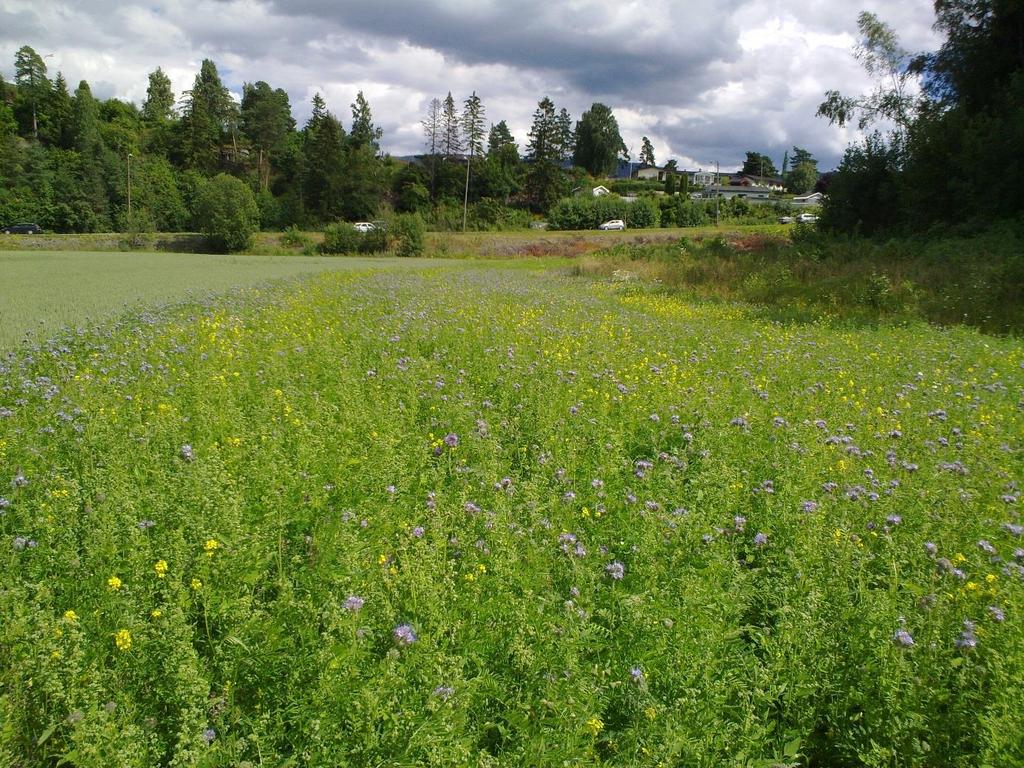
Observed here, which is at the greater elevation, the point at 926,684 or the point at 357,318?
the point at 357,318

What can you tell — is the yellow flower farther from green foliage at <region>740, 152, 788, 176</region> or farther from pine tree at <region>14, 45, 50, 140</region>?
green foliage at <region>740, 152, 788, 176</region>

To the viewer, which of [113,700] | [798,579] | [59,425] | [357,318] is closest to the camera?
[113,700]

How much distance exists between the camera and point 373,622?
8.95ft

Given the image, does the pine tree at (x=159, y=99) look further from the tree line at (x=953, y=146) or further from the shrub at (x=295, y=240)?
the tree line at (x=953, y=146)

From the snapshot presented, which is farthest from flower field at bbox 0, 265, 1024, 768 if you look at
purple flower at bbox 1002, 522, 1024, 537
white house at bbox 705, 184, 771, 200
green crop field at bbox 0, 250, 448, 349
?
white house at bbox 705, 184, 771, 200

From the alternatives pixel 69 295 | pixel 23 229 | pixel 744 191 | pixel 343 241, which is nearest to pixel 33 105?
pixel 23 229

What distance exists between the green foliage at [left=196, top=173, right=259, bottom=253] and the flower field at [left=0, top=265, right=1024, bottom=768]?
57.2 meters

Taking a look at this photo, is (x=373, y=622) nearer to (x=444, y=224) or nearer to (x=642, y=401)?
(x=642, y=401)

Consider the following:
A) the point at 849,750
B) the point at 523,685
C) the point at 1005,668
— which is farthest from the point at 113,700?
the point at 1005,668

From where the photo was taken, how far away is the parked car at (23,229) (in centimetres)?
6238

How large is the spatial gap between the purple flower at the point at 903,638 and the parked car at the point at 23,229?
8182 centimetres

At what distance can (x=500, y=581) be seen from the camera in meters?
2.96

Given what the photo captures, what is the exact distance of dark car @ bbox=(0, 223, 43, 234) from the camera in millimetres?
62375

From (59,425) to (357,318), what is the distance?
23.0 ft
